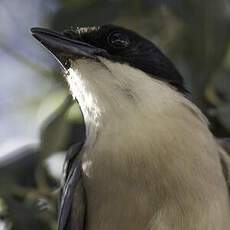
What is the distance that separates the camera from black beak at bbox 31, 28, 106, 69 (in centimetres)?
467

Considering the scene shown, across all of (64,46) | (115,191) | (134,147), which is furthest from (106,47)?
(115,191)

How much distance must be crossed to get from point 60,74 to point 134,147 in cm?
109

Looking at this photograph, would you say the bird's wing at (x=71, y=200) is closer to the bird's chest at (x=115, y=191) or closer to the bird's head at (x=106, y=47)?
the bird's chest at (x=115, y=191)

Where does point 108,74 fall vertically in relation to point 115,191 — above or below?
above

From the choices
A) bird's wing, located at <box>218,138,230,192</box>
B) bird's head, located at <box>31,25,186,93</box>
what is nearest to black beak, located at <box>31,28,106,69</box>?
bird's head, located at <box>31,25,186,93</box>

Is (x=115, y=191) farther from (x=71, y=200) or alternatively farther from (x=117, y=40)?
(x=117, y=40)

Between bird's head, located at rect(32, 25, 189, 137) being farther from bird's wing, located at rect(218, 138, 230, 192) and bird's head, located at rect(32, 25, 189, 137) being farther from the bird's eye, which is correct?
bird's wing, located at rect(218, 138, 230, 192)

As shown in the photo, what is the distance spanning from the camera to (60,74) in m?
5.56

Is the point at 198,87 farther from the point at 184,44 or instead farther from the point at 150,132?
the point at 150,132

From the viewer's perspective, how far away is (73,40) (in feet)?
15.5

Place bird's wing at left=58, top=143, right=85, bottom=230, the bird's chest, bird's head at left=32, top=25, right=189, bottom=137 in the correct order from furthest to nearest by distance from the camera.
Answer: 1. bird's head at left=32, top=25, right=189, bottom=137
2. bird's wing at left=58, top=143, right=85, bottom=230
3. the bird's chest

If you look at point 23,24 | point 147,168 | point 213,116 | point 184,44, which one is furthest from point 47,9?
point 147,168

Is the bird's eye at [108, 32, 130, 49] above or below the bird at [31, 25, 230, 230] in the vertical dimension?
above

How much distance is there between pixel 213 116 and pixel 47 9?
1.17 m
